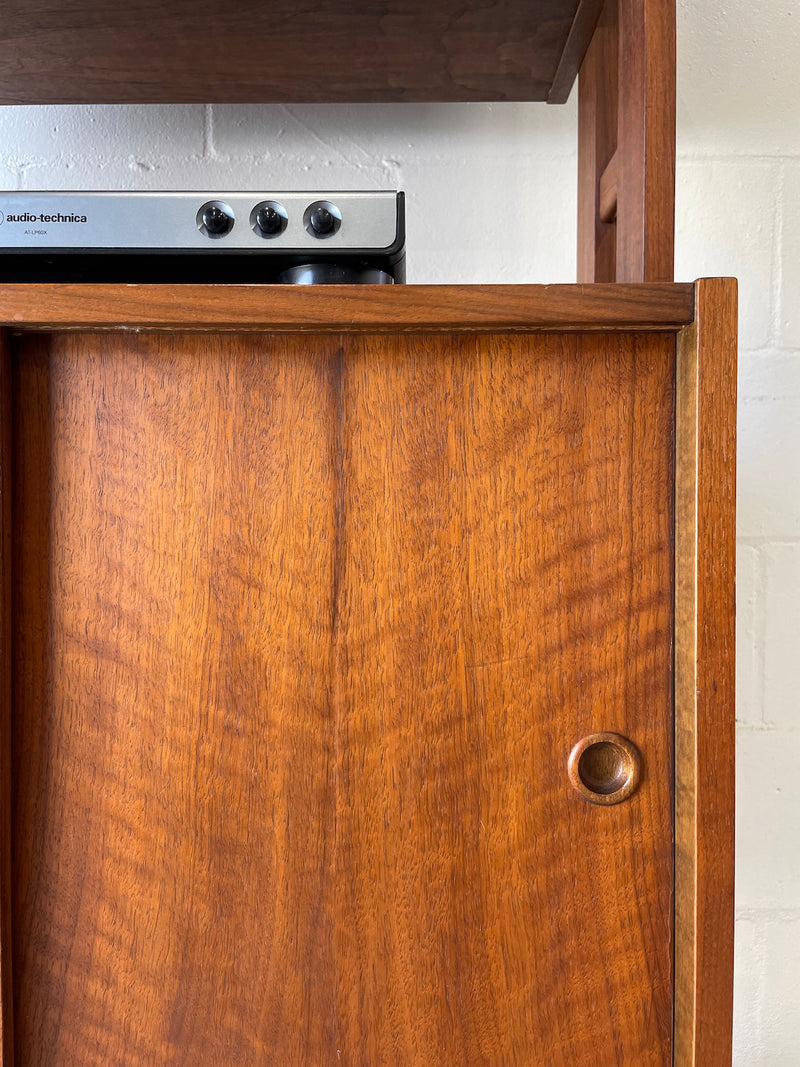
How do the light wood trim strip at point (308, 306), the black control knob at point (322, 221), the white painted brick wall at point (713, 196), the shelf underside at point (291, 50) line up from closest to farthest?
1. the light wood trim strip at point (308, 306)
2. the black control knob at point (322, 221)
3. the shelf underside at point (291, 50)
4. the white painted brick wall at point (713, 196)

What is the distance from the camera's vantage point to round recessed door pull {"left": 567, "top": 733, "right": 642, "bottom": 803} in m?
0.54

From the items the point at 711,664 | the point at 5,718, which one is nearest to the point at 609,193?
the point at 711,664

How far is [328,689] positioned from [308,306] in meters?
0.25

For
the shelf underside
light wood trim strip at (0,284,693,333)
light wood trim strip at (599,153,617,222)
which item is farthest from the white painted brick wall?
light wood trim strip at (0,284,693,333)

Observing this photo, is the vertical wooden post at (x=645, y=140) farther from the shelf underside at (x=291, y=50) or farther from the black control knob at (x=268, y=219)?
the black control knob at (x=268, y=219)

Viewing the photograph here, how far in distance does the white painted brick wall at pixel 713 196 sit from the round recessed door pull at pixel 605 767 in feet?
1.64

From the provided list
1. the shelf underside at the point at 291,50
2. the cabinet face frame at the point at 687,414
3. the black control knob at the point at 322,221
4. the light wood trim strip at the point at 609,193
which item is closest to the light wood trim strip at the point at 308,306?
the cabinet face frame at the point at 687,414

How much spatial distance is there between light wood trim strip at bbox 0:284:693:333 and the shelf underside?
0.38m

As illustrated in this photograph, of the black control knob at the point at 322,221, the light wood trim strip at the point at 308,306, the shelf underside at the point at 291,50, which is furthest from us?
the shelf underside at the point at 291,50

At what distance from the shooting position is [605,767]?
0.56 m

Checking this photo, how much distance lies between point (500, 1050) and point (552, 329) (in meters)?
0.48

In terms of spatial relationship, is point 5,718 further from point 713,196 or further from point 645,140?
point 713,196

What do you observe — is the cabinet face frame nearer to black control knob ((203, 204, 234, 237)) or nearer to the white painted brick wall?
black control knob ((203, 204, 234, 237))

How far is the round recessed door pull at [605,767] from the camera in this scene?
1.78 ft
